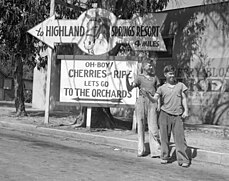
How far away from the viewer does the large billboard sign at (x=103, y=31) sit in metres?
11.0

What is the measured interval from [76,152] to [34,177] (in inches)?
105

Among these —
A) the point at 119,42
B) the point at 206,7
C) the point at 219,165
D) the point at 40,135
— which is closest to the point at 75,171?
the point at 219,165

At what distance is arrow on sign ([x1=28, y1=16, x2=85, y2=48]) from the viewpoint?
11.9 m

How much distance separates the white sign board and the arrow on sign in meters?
0.80

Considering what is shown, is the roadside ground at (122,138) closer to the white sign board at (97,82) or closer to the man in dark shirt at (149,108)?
the man in dark shirt at (149,108)

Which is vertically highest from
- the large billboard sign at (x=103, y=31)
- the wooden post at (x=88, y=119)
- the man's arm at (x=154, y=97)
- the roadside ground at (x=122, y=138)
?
the large billboard sign at (x=103, y=31)

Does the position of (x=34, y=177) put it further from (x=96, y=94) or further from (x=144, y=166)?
(x=96, y=94)

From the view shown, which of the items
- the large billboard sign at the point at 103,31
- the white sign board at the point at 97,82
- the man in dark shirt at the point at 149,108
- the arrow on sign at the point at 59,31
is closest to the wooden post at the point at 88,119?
the white sign board at the point at 97,82

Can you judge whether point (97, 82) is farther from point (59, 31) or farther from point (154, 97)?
point (154, 97)

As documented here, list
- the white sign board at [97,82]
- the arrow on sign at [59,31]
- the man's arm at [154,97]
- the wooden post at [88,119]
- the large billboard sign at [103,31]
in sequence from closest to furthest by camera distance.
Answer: the man's arm at [154,97]
the large billboard sign at [103,31]
the white sign board at [97,82]
the wooden post at [88,119]
the arrow on sign at [59,31]

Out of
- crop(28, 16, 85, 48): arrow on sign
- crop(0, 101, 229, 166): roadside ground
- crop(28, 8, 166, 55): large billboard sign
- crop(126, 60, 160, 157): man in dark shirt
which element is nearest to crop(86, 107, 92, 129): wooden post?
crop(0, 101, 229, 166): roadside ground

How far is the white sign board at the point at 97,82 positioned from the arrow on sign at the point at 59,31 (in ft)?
2.61

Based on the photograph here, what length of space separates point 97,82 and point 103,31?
1.60 metres

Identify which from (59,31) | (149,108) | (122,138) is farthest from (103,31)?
(149,108)
